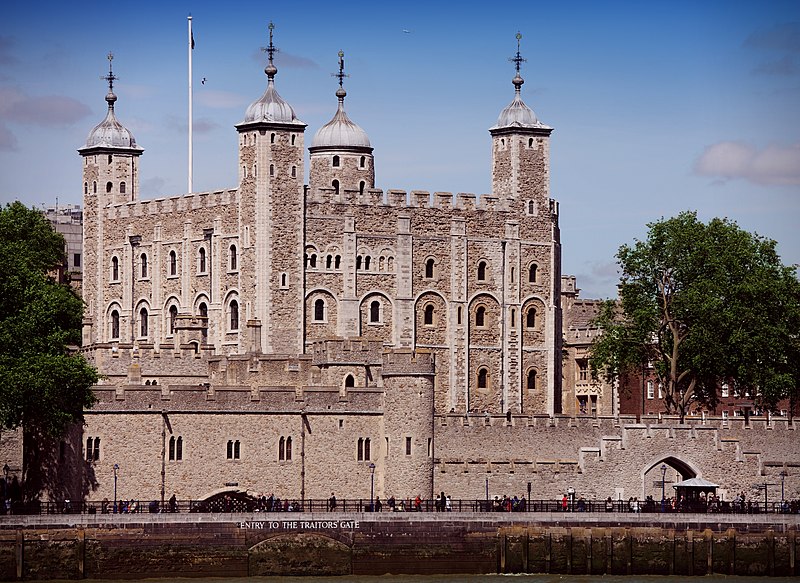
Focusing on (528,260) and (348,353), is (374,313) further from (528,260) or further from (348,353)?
(348,353)

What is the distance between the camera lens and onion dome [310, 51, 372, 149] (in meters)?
127

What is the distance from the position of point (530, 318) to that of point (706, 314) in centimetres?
1177

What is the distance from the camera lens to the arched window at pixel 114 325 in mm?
126188

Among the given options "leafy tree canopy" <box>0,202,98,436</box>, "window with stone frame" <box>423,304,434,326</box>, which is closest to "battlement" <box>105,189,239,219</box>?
"window with stone frame" <box>423,304,434,326</box>

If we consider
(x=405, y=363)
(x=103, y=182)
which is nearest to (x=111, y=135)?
(x=103, y=182)

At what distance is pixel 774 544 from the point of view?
3509 inches

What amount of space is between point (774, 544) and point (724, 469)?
1114cm

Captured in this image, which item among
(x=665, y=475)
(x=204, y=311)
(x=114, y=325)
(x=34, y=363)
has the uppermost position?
(x=204, y=311)

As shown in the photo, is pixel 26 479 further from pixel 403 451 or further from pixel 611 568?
pixel 611 568

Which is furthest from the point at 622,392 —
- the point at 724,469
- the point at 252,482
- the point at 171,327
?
the point at 252,482

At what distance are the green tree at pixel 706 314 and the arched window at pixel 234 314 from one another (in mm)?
16222

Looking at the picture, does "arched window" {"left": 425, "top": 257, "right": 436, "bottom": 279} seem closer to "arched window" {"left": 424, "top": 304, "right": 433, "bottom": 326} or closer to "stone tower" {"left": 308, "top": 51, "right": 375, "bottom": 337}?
"arched window" {"left": 424, "top": 304, "right": 433, "bottom": 326}

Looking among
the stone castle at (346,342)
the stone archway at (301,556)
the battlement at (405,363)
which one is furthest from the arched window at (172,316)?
the stone archway at (301,556)

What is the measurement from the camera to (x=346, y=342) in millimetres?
102438
